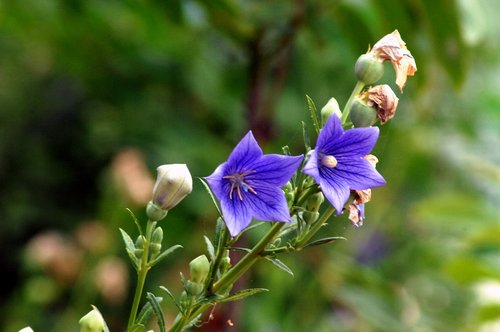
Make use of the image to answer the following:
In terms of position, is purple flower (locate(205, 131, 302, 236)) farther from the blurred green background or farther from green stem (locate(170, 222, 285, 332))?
the blurred green background

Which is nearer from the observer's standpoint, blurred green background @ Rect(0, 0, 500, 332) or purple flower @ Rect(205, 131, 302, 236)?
purple flower @ Rect(205, 131, 302, 236)

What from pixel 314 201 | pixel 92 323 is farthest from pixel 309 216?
pixel 92 323

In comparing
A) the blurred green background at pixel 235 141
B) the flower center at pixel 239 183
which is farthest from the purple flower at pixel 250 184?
the blurred green background at pixel 235 141

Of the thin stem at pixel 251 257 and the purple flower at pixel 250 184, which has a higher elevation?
the purple flower at pixel 250 184

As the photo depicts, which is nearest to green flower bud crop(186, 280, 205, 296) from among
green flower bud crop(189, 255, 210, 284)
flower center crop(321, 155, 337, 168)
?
green flower bud crop(189, 255, 210, 284)

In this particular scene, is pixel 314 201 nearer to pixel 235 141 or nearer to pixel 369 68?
pixel 369 68

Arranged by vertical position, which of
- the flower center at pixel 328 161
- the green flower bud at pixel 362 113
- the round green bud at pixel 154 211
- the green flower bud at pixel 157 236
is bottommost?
the green flower bud at pixel 157 236

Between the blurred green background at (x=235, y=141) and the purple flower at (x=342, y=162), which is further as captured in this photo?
the blurred green background at (x=235, y=141)

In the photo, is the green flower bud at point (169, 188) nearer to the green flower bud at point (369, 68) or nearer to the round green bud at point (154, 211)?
the round green bud at point (154, 211)
